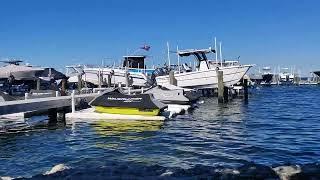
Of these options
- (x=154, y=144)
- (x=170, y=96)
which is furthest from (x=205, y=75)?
(x=154, y=144)

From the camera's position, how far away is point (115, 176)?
1148cm

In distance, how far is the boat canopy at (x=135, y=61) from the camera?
236 feet

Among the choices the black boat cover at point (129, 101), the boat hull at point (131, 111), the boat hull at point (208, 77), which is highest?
the boat hull at point (208, 77)

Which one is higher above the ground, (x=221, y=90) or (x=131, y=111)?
(x=221, y=90)

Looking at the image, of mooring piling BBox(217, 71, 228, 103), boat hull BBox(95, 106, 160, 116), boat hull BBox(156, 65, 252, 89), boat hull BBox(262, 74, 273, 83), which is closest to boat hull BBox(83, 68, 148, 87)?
boat hull BBox(156, 65, 252, 89)

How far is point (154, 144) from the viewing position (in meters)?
18.7

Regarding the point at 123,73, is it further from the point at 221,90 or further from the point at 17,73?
the point at 221,90

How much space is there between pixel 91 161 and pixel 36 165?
1.67 metres

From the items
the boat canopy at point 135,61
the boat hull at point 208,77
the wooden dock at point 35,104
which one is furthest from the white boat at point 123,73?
the wooden dock at point 35,104

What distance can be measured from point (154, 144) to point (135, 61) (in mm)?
54163

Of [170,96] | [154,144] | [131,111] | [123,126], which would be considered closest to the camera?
[154,144]

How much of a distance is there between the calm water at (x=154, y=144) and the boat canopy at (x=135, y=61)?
44.5 m

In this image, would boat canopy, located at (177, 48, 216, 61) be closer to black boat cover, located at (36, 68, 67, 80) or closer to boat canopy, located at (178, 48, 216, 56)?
boat canopy, located at (178, 48, 216, 56)

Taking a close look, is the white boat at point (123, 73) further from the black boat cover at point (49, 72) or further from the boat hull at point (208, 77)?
the boat hull at point (208, 77)
